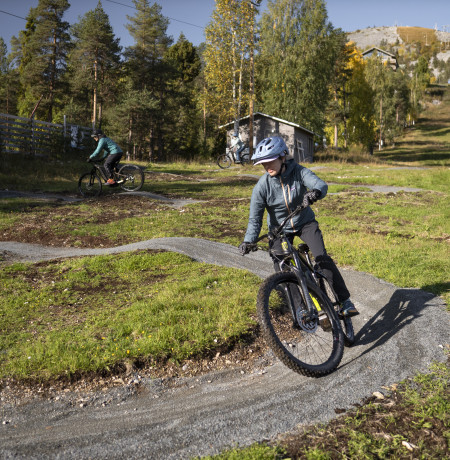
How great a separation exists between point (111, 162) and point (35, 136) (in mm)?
12738

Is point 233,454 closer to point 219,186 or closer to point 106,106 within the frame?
point 219,186

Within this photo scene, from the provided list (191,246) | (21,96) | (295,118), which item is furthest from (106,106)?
(191,246)

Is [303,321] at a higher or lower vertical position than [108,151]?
lower

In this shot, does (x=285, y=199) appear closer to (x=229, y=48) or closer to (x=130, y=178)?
(x=130, y=178)

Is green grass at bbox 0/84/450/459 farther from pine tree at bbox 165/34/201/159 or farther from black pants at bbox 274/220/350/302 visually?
pine tree at bbox 165/34/201/159

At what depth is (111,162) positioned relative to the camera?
659 inches

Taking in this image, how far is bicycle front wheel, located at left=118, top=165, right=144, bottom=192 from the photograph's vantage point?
1744 cm

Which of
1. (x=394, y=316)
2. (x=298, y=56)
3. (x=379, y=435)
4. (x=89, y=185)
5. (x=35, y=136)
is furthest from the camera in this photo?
(x=298, y=56)

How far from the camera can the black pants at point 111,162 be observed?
16.5 metres

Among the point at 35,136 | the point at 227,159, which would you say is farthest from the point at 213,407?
the point at 227,159

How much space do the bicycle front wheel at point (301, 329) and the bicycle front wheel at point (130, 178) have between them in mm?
13293

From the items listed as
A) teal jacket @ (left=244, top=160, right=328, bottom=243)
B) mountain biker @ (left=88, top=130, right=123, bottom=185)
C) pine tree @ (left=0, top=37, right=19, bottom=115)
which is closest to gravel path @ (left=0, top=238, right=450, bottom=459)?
teal jacket @ (left=244, top=160, right=328, bottom=243)

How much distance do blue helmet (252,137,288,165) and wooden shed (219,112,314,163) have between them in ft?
125

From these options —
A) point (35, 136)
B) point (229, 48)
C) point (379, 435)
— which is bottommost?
point (379, 435)
